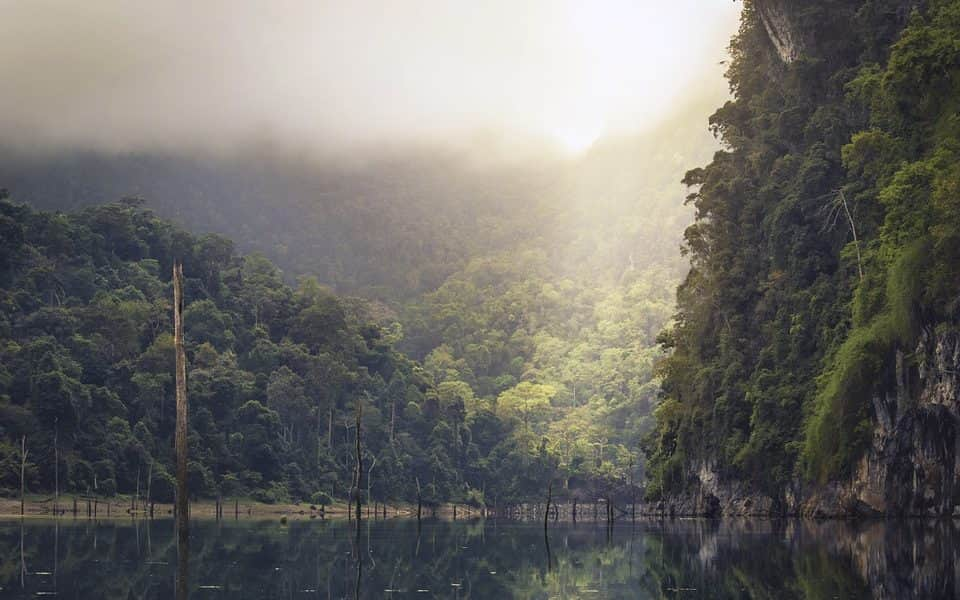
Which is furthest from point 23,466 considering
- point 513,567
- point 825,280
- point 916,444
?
point 513,567

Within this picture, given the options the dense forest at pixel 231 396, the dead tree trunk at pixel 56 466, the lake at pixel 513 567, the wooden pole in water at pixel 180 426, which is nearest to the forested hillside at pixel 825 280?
the lake at pixel 513 567

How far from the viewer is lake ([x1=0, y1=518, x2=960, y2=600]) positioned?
2605 centimetres

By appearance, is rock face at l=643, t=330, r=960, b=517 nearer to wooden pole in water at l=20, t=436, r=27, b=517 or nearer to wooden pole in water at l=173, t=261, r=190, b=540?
wooden pole in water at l=173, t=261, r=190, b=540

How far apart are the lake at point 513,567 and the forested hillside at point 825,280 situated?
6625 millimetres

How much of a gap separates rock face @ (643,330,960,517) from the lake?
4836mm

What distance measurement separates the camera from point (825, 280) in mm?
66875

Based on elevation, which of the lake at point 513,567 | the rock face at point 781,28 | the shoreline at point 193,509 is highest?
the rock face at point 781,28

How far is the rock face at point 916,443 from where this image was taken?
166 ft

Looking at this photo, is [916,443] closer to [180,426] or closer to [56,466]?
[180,426]

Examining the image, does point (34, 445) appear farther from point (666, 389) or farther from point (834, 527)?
point (834, 527)

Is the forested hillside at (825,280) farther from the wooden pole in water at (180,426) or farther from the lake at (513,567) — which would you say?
the wooden pole in water at (180,426)

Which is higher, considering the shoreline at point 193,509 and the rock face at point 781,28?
the rock face at point 781,28

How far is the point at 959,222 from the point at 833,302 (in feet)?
58.8

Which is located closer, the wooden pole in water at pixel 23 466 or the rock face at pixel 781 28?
the rock face at pixel 781 28
